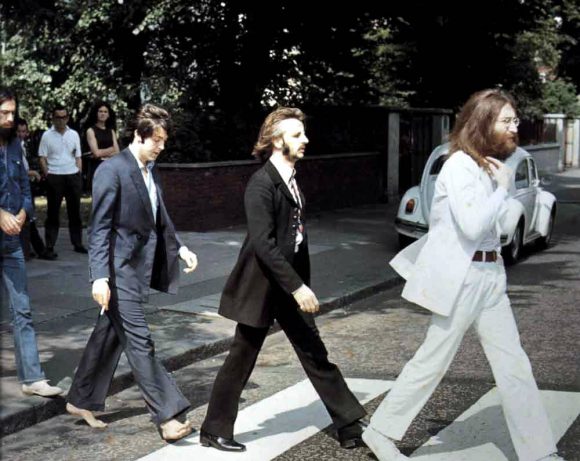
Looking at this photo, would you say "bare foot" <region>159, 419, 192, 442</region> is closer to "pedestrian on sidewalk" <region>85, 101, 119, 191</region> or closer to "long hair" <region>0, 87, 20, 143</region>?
"long hair" <region>0, 87, 20, 143</region>

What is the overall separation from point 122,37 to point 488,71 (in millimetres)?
10663

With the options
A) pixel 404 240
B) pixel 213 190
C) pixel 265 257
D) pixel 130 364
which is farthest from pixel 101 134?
pixel 265 257

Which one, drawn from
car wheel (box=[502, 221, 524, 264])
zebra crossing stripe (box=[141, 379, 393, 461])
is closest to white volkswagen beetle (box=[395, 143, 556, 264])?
car wheel (box=[502, 221, 524, 264])

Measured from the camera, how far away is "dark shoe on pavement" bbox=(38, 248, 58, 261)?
39.2 ft

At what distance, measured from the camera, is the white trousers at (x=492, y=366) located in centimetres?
461

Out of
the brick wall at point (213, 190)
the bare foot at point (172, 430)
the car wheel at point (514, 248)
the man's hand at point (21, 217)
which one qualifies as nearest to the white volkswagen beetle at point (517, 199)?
the car wheel at point (514, 248)

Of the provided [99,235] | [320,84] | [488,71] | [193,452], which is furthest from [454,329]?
[488,71]

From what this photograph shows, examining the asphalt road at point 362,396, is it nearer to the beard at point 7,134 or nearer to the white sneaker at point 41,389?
the white sneaker at point 41,389

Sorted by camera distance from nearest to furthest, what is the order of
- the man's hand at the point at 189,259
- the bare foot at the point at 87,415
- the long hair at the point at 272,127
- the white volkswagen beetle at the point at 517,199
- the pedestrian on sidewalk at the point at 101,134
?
the long hair at the point at 272,127, the man's hand at the point at 189,259, the bare foot at the point at 87,415, the pedestrian on sidewalk at the point at 101,134, the white volkswagen beetle at the point at 517,199

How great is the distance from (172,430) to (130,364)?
0.45 metres

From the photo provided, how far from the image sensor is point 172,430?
5.37m

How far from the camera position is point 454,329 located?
4.70 m

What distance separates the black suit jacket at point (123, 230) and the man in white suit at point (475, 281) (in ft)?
5.31

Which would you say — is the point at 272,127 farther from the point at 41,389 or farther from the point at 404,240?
the point at 404,240
